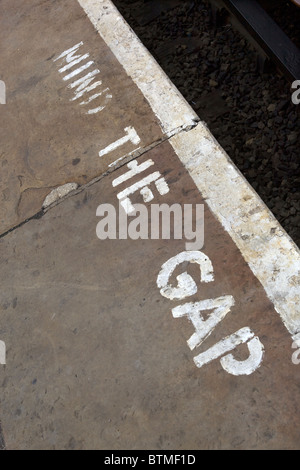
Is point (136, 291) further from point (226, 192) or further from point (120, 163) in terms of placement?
point (120, 163)

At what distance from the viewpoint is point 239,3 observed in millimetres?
3635

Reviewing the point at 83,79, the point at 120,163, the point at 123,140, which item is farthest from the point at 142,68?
the point at 120,163

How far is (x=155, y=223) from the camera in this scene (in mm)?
2379

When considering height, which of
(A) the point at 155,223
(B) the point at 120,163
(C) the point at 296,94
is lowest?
(C) the point at 296,94

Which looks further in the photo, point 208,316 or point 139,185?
point 139,185

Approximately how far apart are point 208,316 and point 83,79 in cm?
181

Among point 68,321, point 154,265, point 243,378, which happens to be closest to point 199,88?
point 154,265

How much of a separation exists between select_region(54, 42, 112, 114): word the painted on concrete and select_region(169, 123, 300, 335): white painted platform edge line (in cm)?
63

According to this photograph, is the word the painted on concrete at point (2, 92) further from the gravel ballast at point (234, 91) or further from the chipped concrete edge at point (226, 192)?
the gravel ballast at point (234, 91)

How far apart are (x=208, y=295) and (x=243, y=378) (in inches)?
14.9

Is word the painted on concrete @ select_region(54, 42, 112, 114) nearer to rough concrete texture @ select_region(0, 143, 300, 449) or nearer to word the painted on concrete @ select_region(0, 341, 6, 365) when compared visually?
rough concrete texture @ select_region(0, 143, 300, 449)

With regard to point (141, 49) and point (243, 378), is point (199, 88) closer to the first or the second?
point (141, 49)

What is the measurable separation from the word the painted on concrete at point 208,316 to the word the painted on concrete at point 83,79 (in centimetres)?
120

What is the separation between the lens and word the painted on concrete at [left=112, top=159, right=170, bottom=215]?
2.46m
